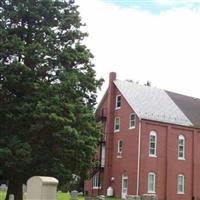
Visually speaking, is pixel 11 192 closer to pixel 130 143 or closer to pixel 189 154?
pixel 130 143

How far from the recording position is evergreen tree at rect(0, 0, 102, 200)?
2706cm

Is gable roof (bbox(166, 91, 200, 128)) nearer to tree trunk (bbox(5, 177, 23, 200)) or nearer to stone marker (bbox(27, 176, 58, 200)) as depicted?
tree trunk (bbox(5, 177, 23, 200))

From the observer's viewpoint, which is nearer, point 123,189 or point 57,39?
point 57,39

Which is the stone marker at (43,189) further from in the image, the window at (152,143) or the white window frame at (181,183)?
the white window frame at (181,183)

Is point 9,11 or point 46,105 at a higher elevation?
point 9,11

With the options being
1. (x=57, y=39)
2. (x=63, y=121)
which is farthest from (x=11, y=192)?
(x=57, y=39)

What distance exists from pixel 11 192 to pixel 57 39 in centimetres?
951

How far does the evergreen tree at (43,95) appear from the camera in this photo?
1065 inches

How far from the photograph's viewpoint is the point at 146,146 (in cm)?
4728

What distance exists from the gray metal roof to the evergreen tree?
711 inches

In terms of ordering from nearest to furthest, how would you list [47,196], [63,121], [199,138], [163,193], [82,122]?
[47,196]
[63,121]
[82,122]
[163,193]
[199,138]

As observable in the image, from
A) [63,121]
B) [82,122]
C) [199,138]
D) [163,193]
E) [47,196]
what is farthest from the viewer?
[199,138]

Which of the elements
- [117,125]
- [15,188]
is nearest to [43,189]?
[15,188]

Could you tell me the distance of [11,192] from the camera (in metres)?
28.2
